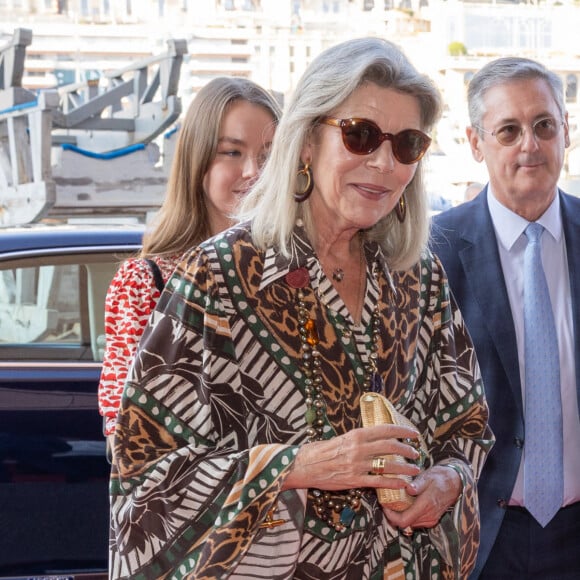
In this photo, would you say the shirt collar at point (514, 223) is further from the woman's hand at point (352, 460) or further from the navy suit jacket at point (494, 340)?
the woman's hand at point (352, 460)

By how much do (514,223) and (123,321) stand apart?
1.05 metres

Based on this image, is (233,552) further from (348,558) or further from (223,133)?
(223,133)

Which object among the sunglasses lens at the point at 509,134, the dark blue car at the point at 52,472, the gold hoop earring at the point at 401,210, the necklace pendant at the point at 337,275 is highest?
the sunglasses lens at the point at 509,134

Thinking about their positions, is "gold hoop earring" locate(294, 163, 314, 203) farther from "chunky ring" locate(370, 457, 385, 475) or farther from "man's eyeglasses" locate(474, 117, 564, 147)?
"man's eyeglasses" locate(474, 117, 564, 147)

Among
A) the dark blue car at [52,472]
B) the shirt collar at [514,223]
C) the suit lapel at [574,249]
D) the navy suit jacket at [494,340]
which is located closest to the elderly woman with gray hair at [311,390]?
the navy suit jacket at [494,340]

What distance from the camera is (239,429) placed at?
5.64 ft

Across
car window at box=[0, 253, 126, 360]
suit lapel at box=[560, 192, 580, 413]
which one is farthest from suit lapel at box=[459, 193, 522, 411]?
car window at box=[0, 253, 126, 360]

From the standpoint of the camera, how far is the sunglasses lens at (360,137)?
1768mm

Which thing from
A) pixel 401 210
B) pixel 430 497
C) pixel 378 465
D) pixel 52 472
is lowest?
pixel 52 472

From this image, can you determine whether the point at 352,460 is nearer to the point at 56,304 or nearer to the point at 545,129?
the point at 545,129

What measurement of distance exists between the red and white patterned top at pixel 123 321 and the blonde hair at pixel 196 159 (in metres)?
0.19

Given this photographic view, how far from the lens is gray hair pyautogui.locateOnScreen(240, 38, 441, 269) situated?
179cm

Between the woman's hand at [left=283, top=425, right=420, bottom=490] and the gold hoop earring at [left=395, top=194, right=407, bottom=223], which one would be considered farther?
the gold hoop earring at [left=395, top=194, right=407, bottom=223]

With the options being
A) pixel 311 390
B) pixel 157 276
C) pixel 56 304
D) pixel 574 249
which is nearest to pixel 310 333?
pixel 311 390
